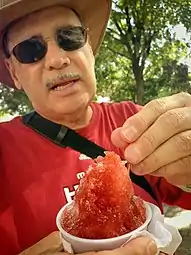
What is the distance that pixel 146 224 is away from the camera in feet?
3.18

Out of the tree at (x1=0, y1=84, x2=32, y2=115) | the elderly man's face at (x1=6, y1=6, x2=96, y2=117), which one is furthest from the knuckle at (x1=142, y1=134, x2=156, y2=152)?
the tree at (x1=0, y1=84, x2=32, y2=115)

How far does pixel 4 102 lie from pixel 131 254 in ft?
22.4

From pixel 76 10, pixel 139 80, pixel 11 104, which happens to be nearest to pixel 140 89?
pixel 139 80

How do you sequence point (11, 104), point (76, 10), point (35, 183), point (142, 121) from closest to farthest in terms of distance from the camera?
1. point (142, 121)
2. point (35, 183)
3. point (76, 10)
4. point (11, 104)

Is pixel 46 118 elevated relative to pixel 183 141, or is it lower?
lower

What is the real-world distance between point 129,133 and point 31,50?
832mm

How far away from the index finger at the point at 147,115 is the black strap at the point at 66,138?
1.49 ft

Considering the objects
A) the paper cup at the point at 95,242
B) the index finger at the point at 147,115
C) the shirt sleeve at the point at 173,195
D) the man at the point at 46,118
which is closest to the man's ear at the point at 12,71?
the man at the point at 46,118

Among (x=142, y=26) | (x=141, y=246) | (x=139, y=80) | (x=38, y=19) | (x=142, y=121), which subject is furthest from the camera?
(x=139, y=80)

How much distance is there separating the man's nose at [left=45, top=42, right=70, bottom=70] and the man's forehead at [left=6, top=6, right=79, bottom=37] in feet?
0.35

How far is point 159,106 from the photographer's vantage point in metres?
1.09

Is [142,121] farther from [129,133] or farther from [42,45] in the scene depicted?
[42,45]

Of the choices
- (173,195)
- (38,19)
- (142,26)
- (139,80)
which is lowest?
(139,80)

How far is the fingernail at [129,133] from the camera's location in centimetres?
99
